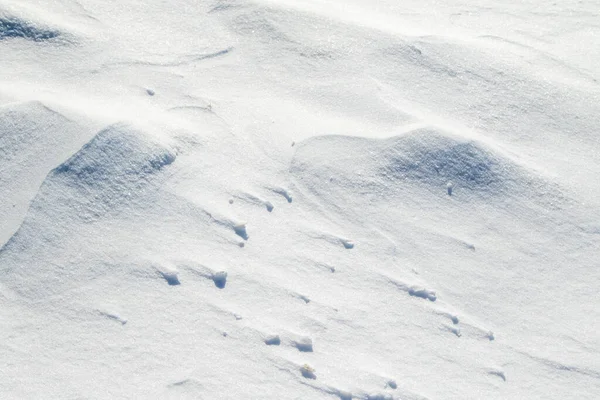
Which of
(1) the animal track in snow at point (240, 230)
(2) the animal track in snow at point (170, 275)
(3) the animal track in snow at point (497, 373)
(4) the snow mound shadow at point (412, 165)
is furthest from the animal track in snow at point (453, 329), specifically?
(2) the animal track in snow at point (170, 275)

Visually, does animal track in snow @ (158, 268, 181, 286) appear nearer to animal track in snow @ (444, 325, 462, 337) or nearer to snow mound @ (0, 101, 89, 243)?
snow mound @ (0, 101, 89, 243)

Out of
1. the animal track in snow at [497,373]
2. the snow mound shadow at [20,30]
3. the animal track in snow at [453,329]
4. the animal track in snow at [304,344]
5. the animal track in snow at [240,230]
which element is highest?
the snow mound shadow at [20,30]

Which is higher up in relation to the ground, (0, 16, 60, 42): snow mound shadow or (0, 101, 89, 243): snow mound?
(0, 16, 60, 42): snow mound shadow

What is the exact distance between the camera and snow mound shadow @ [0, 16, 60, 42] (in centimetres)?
279

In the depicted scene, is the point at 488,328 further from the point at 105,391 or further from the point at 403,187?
the point at 105,391

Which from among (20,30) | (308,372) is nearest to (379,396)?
(308,372)

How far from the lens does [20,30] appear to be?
9.18ft

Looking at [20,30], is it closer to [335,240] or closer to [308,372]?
[335,240]

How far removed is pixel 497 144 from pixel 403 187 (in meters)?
0.46

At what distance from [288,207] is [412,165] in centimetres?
49

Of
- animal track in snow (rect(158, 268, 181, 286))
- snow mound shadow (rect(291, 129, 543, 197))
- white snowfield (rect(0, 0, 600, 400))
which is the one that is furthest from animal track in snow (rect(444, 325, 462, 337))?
animal track in snow (rect(158, 268, 181, 286))

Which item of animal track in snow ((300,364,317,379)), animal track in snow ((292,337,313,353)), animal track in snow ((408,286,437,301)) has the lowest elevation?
animal track in snow ((300,364,317,379))

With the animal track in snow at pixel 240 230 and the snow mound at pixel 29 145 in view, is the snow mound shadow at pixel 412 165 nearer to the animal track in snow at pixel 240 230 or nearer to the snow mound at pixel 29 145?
the animal track in snow at pixel 240 230

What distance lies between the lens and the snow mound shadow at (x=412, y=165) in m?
2.50
